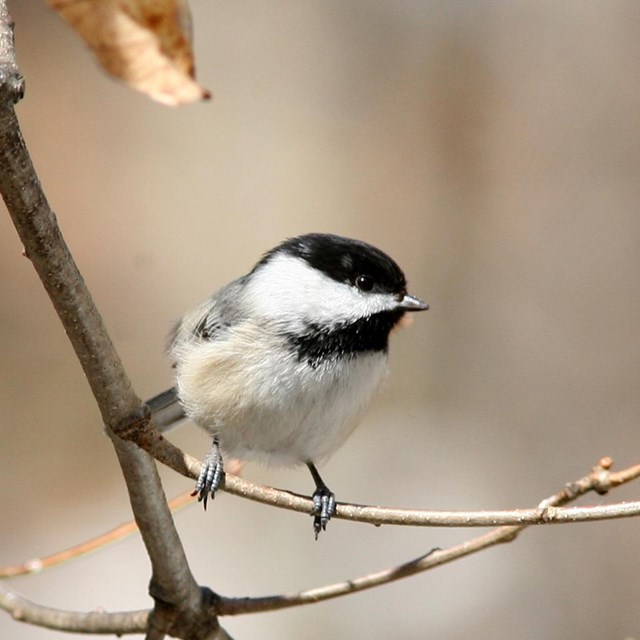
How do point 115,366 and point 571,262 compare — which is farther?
point 571,262

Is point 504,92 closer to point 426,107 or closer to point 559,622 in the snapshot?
point 426,107

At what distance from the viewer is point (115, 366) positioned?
106 cm

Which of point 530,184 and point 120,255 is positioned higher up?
point 530,184

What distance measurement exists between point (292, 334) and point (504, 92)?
8.18ft

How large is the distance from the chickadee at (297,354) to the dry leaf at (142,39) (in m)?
0.86

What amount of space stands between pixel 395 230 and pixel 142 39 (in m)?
3.00

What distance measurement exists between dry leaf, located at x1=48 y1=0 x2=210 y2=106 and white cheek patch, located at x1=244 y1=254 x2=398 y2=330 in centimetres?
86

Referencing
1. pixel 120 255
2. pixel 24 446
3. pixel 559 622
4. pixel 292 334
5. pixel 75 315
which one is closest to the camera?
pixel 75 315

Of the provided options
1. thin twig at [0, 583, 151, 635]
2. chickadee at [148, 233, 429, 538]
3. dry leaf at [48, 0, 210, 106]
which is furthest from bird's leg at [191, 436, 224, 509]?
dry leaf at [48, 0, 210, 106]

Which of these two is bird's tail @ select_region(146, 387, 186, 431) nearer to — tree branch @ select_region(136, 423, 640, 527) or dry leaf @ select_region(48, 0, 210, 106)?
tree branch @ select_region(136, 423, 640, 527)

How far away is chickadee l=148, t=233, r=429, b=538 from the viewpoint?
161 centimetres

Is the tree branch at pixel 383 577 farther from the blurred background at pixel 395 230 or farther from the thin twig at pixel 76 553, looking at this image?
the blurred background at pixel 395 230

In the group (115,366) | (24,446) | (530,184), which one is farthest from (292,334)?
(530,184)

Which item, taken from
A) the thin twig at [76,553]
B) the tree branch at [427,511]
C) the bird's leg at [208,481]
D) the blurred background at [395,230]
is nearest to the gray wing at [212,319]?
the bird's leg at [208,481]
